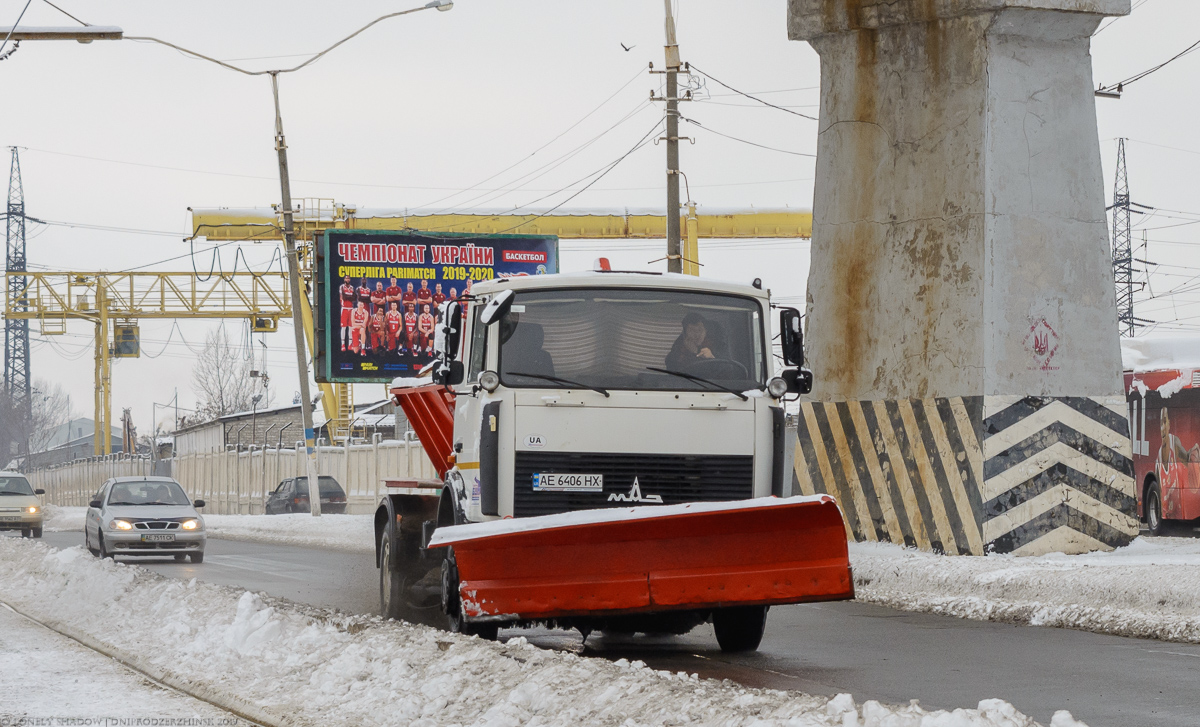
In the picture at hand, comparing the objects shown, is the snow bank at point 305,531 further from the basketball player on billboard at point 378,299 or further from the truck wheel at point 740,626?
the truck wheel at point 740,626

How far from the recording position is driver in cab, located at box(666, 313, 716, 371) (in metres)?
10.5

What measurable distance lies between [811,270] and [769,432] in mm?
8378

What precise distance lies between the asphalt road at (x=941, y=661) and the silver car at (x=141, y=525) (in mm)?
10269

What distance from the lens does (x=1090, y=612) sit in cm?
1248

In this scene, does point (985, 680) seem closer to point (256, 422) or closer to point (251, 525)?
point (251, 525)

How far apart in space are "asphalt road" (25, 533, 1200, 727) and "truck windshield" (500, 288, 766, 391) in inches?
78.0

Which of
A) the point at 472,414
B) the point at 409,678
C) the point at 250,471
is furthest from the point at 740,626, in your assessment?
the point at 250,471

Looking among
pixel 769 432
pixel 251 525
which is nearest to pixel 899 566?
pixel 769 432

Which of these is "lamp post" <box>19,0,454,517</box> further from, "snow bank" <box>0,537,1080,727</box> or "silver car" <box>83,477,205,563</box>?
"snow bank" <box>0,537,1080,727</box>

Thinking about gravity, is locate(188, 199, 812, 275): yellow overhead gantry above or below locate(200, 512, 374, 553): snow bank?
above

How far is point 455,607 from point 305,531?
25761mm

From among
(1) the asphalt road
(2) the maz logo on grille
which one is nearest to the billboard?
(1) the asphalt road

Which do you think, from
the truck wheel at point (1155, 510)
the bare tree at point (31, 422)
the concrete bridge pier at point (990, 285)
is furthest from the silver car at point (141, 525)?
the bare tree at point (31, 422)

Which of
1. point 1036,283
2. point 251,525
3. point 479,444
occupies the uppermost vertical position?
point 1036,283
